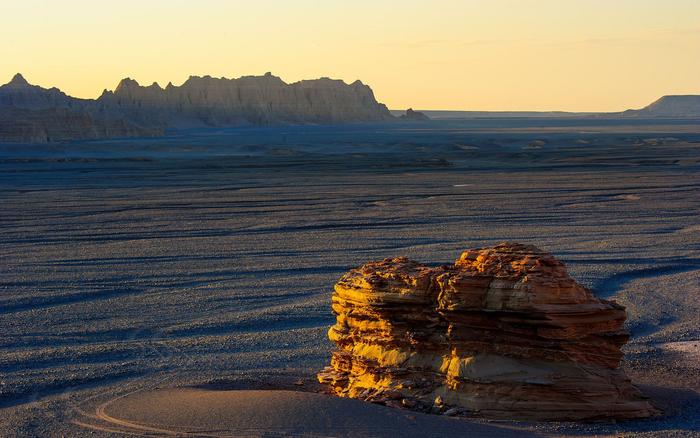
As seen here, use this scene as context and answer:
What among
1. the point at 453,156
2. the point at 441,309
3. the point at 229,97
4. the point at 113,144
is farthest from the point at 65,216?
the point at 229,97

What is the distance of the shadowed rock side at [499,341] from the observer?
10430 mm

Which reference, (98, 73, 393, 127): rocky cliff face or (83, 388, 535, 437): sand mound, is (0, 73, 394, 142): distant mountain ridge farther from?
(83, 388, 535, 437): sand mound

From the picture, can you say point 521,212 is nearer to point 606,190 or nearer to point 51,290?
point 606,190

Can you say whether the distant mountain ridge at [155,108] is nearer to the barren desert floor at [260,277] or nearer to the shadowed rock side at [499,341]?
the barren desert floor at [260,277]

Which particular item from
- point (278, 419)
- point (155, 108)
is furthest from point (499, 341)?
point (155, 108)

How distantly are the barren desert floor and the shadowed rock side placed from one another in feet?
1.23

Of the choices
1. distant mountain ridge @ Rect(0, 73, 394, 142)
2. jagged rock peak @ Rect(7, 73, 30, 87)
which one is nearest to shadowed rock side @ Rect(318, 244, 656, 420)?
distant mountain ridge @ Rect(0, 73, 394, 142)

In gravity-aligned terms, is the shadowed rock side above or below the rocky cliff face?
below

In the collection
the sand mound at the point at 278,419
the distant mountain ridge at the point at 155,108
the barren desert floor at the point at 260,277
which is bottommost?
the barren desert floor at the point at 260,277

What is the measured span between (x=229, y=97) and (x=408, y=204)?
148 meters

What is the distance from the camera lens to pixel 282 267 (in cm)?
2239

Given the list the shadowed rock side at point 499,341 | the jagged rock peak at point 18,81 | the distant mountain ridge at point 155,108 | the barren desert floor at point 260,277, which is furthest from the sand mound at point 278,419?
the jagged rock peak at point 18,81

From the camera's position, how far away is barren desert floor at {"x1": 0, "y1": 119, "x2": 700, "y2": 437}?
10391 millimetres

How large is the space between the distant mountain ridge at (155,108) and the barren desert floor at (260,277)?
50659 mm
